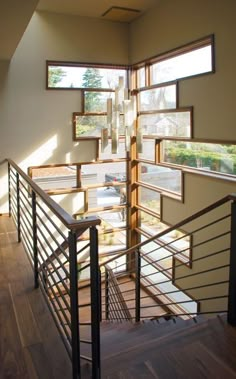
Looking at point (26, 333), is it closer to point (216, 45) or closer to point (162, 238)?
point (216, 45)

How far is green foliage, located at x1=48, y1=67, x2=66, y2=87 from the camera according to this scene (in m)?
6.25

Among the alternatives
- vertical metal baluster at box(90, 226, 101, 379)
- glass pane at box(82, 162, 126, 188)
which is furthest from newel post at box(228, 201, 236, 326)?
glass pane at box(82, 162, 126, 188)

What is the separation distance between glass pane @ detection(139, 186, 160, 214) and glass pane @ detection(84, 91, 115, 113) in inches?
65.8

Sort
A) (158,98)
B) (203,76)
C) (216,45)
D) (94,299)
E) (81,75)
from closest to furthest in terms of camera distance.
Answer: (94,299), (216,45), (203,76), (158,98), (81,75)

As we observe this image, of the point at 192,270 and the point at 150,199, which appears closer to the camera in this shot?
the point at 192,270

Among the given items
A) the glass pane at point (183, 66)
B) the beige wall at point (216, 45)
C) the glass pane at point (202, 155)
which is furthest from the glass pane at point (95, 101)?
the glass pane at point (202, 155)

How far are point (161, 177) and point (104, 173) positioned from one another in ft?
3.92

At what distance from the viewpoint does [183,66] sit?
18.0ft

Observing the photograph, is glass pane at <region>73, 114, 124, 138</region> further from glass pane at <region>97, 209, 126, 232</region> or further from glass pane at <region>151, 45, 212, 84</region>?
glass pane at <region>97, 209, 126, 232</region>

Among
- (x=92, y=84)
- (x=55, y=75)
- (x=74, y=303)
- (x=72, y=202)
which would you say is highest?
(x=55, y=75)

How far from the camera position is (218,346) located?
2.22m

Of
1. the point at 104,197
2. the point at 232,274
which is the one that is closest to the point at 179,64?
the point at 104,197

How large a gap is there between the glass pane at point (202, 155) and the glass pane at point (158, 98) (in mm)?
610

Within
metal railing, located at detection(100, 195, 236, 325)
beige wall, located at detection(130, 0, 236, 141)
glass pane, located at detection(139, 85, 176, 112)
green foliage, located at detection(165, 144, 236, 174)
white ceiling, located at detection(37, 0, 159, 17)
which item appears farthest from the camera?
glass pane, located at detection(139, 85, 176, 112)
